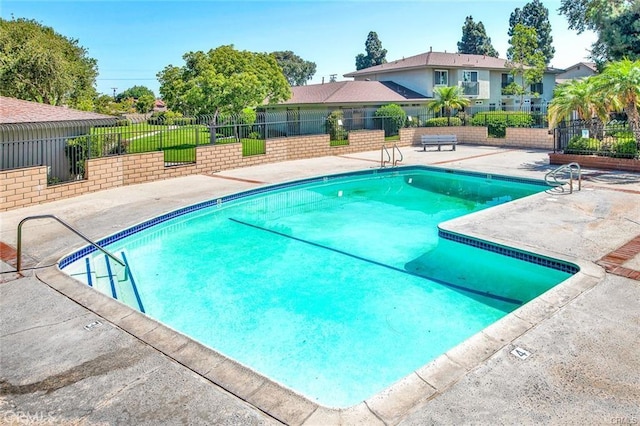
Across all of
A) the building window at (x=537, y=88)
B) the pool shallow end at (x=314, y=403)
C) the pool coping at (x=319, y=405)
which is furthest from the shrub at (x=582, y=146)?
the building window at (x=537, y=88)

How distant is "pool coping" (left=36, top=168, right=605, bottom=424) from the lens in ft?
11.9

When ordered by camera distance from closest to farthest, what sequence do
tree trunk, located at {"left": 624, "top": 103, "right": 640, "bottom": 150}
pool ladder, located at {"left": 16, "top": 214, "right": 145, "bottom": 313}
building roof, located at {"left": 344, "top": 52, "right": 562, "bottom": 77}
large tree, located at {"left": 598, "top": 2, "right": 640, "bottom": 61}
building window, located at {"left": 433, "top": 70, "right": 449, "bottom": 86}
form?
pool ladder, located at {"left": 16, "top": 214, "right": 145, "bottom": 313} < tree trunk, located at {"left": 624, "top": 103, "right": 640, "bottom": 150} < large tree, located at {"left": 598, "top": 2, "right": 640, "bottom": 61} < building roof, located at {"left": 344, "top": 52, "right": 562, "bottom": 77} < building window, located at {"left": 433, "top": 70, "right": 449, "bottom": 86}

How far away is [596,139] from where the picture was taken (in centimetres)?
1666

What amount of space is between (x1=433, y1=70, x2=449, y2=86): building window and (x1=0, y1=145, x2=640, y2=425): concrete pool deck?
2954cm

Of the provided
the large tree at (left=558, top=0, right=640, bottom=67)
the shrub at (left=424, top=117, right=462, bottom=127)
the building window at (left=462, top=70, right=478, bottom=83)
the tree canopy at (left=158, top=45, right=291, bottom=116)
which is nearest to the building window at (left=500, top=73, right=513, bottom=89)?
the building window at (left=462, top=70, right=478, bottom=83)

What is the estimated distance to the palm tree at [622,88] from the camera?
13.8 metres

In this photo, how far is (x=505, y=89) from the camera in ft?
126

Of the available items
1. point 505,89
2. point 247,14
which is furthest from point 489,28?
point 247,14

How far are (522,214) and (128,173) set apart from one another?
11.6 meters

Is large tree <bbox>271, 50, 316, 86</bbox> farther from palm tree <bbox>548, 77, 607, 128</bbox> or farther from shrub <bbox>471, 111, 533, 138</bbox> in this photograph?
palm tree <bbox>548, 77, 607, 128</bbox>

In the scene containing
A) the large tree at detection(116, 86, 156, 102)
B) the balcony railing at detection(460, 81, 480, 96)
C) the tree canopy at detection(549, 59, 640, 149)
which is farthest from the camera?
the large tree at detection(116, 86, 156, 102)

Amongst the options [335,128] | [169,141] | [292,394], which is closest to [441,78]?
[335,128]

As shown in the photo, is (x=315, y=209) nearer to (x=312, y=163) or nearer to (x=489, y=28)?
(x=312, y=163)

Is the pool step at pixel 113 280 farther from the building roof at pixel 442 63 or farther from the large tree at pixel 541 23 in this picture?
the large tree at pixel 541 23
